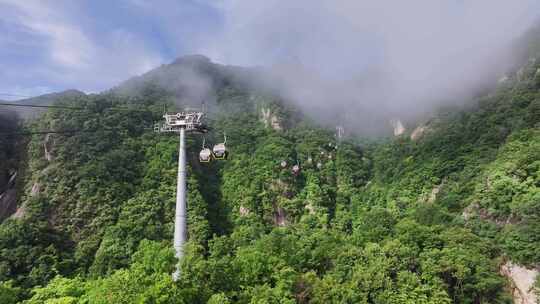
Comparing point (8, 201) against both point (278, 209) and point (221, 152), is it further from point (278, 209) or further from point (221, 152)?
point (221, 152)

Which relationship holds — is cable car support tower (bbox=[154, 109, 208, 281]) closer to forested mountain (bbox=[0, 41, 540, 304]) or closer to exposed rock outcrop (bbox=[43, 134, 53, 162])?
forested mountain (bbox=[0, 41, 540, 304])

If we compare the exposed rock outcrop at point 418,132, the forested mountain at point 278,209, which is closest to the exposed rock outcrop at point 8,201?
the forested mountain at point 278,209

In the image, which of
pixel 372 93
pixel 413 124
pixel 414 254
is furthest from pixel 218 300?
pixel 372 93

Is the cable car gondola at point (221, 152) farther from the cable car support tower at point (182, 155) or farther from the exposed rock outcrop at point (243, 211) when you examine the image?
the exposed rock outcrop at point (243, 211)

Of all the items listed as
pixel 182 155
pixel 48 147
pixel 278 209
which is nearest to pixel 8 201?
pixel 48 147

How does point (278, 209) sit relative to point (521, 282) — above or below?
above
